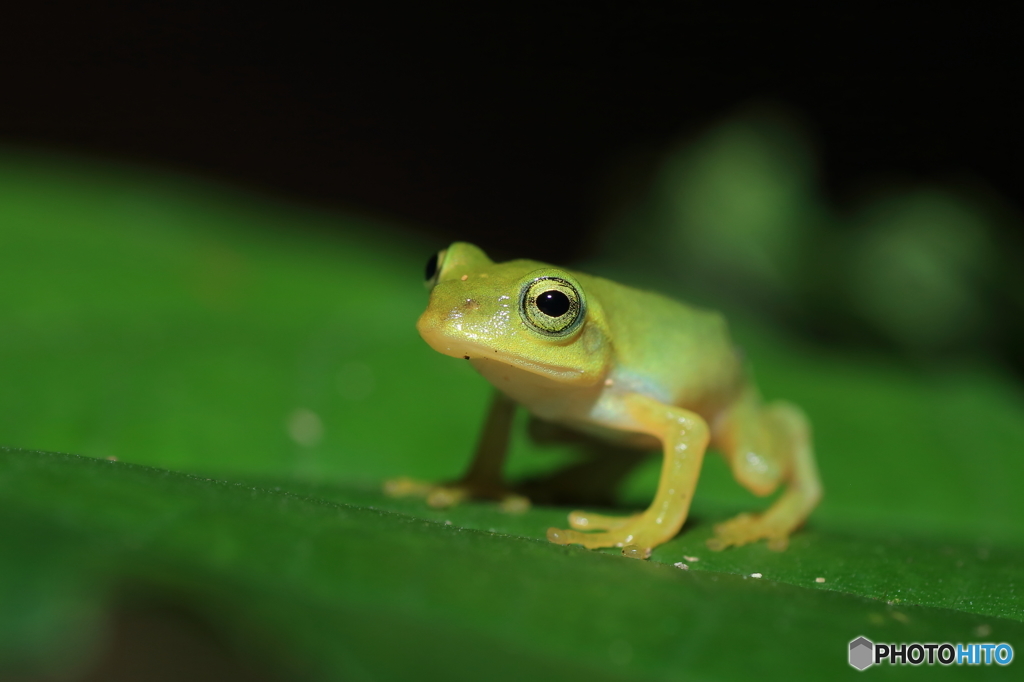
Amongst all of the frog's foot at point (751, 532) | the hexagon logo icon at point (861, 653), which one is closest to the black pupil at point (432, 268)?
the frog's foot at point (751, 532)

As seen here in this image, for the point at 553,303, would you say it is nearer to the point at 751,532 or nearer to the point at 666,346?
the point at 666,346

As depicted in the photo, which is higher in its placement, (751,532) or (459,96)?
(459,96)

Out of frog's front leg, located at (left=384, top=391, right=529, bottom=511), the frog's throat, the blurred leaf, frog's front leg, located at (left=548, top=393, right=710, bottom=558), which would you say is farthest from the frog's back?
the blurred leaf

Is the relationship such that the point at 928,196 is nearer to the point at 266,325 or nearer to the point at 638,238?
the point at 638,238

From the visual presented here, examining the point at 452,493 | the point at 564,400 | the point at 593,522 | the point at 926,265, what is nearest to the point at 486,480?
the point at 452,493

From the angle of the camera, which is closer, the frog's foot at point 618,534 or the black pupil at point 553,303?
the frog's foot at point 618,534

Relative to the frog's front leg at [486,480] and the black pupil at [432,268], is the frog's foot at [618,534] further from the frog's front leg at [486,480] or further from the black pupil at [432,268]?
the black pupil at [432,268]

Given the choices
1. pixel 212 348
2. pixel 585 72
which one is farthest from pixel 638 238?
pixel 585 72

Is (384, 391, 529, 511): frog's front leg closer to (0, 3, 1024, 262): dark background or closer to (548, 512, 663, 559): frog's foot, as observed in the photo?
(548, 512, 663, 559): frog's foot
